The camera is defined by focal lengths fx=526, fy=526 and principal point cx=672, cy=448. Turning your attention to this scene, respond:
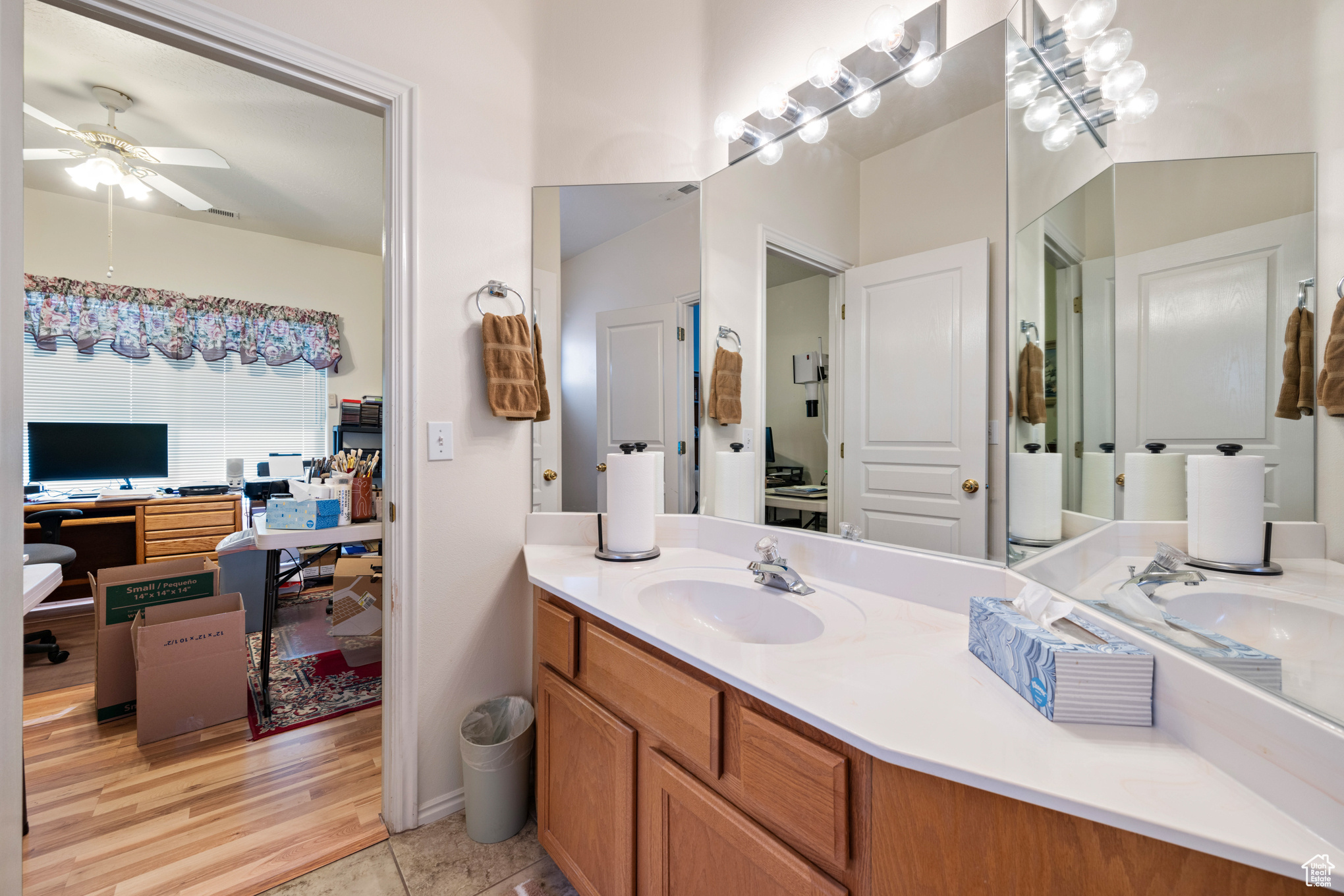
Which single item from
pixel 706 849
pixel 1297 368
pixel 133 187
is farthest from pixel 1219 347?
pixel 133 187

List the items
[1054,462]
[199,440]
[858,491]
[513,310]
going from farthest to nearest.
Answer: [199,440] < [513,310] < [858,491] < [1054,462]

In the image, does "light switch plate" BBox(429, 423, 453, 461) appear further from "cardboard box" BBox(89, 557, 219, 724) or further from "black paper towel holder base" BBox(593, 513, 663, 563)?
"cardboard box" BBox(89, 557, 219, 724)

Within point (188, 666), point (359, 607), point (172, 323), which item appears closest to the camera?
point (188, 666)

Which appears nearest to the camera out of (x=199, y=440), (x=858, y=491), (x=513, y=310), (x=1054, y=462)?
(x=1054, y=462)

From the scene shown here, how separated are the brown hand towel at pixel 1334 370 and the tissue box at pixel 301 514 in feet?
9.47

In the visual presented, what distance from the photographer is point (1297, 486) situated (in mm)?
514

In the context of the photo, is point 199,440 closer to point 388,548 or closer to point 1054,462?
point 388,548

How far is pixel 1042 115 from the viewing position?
94 cm

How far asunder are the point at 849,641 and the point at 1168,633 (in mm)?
424

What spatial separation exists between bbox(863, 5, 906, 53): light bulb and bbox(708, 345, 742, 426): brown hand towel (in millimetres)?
807

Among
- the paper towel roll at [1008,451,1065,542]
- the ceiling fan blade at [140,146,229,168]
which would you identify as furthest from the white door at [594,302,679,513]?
the ceiling fan blade at [140,146,229,168]

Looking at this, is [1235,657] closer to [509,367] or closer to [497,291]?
[509,367]

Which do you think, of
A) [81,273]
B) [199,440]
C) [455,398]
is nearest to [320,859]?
Result: [455,398]

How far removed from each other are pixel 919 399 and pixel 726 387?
626mm
